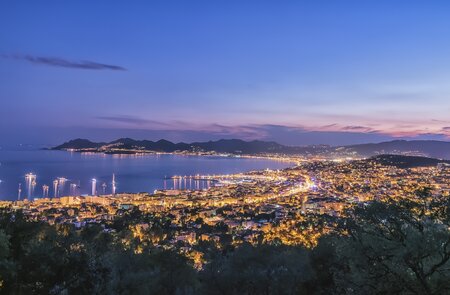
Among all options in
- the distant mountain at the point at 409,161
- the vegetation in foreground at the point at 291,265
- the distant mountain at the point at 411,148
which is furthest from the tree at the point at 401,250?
the distant mountain at the point at 411,148

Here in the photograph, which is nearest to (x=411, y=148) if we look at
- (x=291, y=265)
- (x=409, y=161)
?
(x=409, y=161)

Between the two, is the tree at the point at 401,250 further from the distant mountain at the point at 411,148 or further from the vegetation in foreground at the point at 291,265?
the distant mountain at the point at 411,148

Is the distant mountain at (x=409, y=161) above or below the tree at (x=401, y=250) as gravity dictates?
below

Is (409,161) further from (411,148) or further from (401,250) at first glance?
(401,250)

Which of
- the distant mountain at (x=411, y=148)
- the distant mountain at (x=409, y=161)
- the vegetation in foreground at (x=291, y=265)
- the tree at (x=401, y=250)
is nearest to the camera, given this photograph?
the tree at (x=401, y=250)

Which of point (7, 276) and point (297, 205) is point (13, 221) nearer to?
point (7, 276)

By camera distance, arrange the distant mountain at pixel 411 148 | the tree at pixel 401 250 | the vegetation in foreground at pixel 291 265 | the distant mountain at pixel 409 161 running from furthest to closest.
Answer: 1. the distant mountain at pixel 411 148
2. the distant mountain at pixel 409 161
3. the vegetation in foreground at pixel 291 265
4. the tree at pixel 401 250

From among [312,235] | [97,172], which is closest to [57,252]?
[312,235]

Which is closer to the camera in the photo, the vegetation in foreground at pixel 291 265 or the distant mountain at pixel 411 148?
the vegetation in foreground at pixel 291 265
